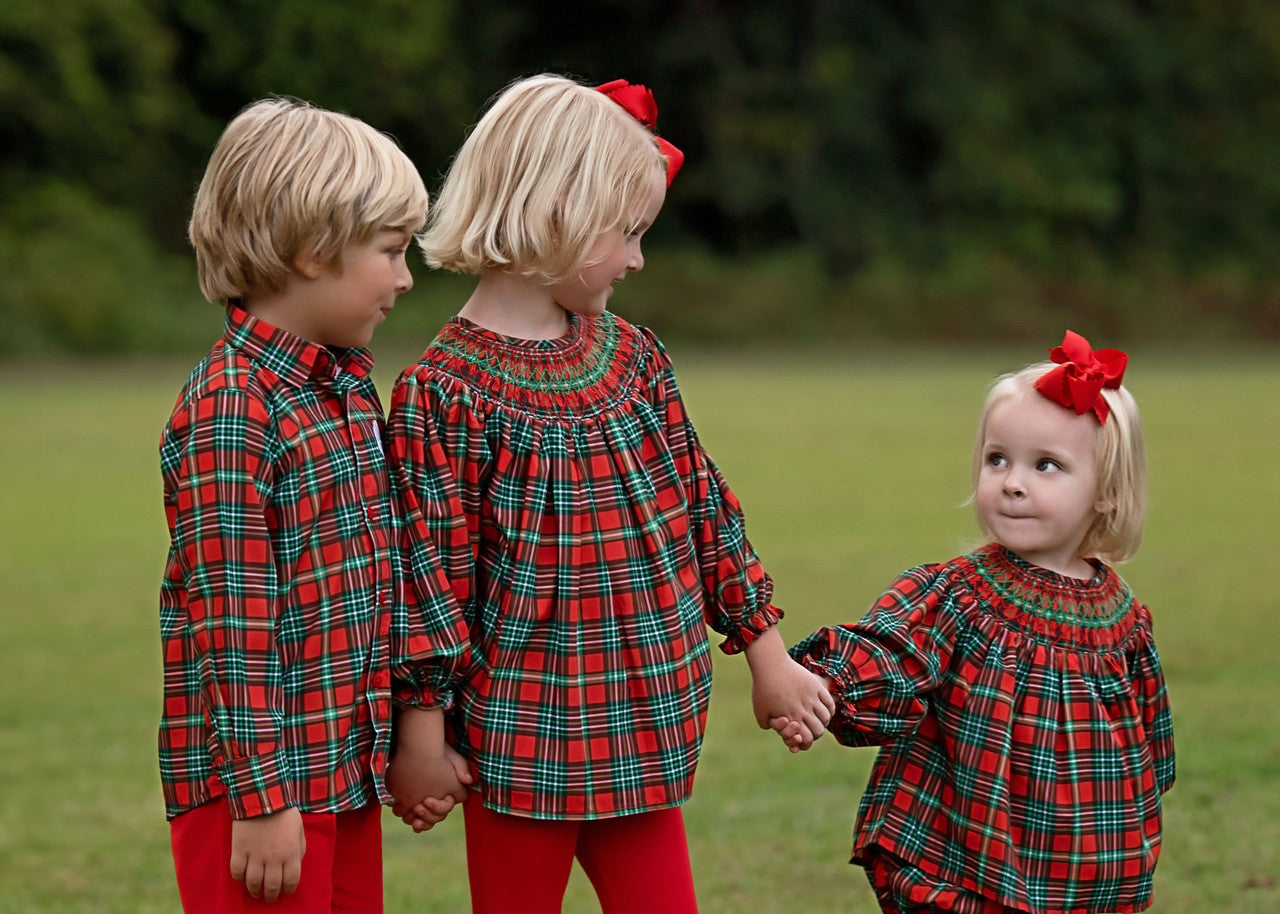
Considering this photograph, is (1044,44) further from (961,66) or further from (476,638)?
(476,638)

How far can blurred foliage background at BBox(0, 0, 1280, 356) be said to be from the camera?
24.0 meters

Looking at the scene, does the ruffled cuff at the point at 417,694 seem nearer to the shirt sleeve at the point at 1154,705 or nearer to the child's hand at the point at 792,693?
the child's hand at the point at 792,693

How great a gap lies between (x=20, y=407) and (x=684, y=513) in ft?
46.1

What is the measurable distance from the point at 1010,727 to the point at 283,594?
45.2 inches

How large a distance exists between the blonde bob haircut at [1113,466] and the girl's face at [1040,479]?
0.06 ft

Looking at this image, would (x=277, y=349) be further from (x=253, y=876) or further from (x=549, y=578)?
(x=253, y=876)

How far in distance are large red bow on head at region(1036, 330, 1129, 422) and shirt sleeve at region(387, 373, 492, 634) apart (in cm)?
92

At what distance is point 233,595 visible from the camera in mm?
2260

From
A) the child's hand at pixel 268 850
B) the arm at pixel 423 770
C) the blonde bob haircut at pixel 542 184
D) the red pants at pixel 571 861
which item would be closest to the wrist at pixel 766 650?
the red pants at pixel 571 861

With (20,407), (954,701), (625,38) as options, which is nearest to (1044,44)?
(625,38)

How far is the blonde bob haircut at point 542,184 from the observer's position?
2.52 m

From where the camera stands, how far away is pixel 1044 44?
29.1 meters

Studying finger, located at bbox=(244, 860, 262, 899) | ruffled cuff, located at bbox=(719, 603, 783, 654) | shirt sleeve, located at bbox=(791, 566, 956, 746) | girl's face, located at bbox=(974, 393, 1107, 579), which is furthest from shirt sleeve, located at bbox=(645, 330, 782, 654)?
finger, located at bbox=(244, 860, 262, 899)

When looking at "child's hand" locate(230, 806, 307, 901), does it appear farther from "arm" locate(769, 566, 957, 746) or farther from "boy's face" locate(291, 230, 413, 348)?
"arm" locate(769, 566, 957, 746)
